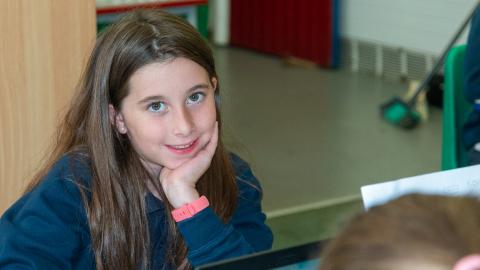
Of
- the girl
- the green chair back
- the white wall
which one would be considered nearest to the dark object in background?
the white wall

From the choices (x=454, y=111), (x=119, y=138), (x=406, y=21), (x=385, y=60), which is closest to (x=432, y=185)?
(x=119, y=138)

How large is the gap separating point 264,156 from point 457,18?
165cm

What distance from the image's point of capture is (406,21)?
5551mm

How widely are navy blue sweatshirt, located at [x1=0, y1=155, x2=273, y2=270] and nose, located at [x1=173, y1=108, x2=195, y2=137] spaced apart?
142mm

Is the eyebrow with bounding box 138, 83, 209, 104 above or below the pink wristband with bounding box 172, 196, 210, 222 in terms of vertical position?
above

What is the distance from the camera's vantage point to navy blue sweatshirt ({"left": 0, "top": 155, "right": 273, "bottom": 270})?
4.85ft

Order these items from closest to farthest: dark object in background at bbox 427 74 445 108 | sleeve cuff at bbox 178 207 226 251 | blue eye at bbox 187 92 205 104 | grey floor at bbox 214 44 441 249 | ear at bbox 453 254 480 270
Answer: ear at bbox 453 254 480 270 → sleeve cuff at bbox 178 207 226 251 → blue eye at bbox 187 92 205 104 → grey floor at bbox 214 44 441 249 → dark object in background at bbox 427 74 445 108

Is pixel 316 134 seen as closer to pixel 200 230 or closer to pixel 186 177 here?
pixel 186 177

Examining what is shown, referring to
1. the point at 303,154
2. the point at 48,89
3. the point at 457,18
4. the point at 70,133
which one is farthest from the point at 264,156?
the point at 70,133

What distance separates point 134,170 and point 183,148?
11cm

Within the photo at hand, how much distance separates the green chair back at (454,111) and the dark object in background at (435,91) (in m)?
2.67

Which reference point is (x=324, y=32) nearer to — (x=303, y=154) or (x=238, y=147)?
(x=303, y=154)

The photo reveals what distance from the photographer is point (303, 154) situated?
4.37 meters

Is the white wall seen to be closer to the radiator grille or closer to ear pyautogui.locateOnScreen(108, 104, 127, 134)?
the radiator grille
